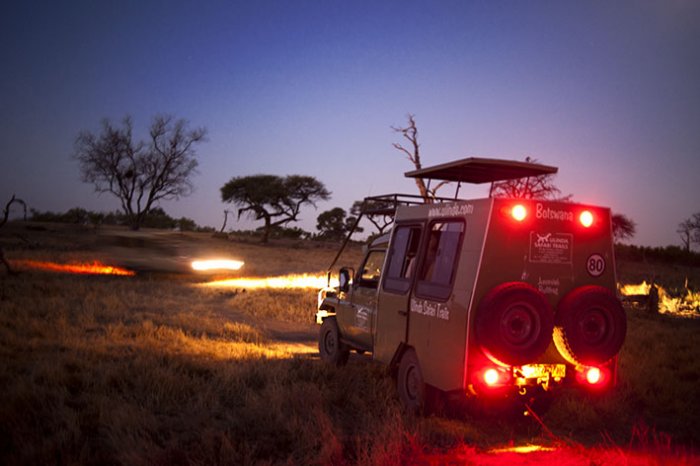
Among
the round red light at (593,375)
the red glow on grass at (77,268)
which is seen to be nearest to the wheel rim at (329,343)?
the round red light at (593,375)

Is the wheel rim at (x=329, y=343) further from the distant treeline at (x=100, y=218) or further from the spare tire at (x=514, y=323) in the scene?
the distant treeline at (x=100, y=218)

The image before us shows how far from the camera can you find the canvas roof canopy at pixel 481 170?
757 centimetres

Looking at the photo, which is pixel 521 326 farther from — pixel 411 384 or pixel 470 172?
pixel 470 172

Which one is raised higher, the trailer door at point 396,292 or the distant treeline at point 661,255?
the distant treeline at point 661,255

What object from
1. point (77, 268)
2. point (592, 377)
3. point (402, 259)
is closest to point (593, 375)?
point (592, 377)

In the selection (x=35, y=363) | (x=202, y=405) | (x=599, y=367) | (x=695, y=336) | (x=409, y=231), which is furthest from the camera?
(x=695, y=336)

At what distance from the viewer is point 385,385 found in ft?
26.3

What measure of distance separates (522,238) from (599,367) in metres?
1.77

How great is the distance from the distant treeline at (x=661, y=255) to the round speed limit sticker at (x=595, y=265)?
169ft

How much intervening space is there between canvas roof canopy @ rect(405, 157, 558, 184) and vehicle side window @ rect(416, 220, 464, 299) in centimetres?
121

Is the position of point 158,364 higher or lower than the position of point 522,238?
lower

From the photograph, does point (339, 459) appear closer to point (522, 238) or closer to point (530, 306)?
point (530, 306)

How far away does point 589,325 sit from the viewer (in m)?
6.14

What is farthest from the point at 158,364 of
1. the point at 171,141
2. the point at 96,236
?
the point at 171,141
